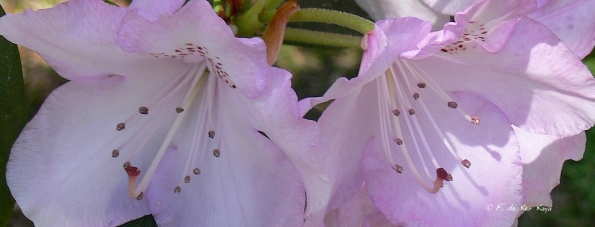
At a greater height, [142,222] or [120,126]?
[120,126]

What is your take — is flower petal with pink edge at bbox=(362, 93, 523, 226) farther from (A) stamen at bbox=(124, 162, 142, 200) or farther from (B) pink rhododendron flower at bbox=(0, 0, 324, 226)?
(A) stamen at bbox=(124, 162, 142, 200)

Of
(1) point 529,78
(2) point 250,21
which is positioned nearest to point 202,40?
(2) point 250,21

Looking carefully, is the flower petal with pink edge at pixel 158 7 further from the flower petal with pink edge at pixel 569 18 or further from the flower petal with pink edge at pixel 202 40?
the flower petal with pink edge at pixel 569 18

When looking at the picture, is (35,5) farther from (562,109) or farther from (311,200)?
(562,109)

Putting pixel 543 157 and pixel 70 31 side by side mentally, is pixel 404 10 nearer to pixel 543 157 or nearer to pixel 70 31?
pixel 543 157

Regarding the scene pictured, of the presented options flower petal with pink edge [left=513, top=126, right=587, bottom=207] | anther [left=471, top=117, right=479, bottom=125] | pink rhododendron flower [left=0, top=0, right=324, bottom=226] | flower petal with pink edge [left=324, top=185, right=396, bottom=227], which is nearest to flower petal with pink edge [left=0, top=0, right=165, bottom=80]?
pink rhododendron flower [left=0, top=0, right=324, bottom=226]

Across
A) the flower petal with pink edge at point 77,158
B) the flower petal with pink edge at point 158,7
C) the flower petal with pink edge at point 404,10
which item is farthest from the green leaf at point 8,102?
the flower petal with pink edge at point 404,10
